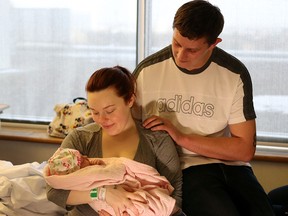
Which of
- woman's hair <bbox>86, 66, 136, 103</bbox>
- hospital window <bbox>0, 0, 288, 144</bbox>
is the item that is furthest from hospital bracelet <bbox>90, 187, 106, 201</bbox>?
hospital window <bbox>0, 0, 288, 144</bbox>

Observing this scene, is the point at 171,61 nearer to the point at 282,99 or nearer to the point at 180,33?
the point at 180,33

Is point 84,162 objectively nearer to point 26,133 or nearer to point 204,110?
point 204,110

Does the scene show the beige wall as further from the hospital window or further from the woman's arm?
the woman's arm

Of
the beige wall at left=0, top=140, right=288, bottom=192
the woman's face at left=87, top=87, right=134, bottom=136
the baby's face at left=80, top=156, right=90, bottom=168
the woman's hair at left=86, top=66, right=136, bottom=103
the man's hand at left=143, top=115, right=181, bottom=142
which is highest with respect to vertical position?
the woman's hair at left=86, top=66, right=136, bottom=103

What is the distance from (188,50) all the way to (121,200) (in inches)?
24.7

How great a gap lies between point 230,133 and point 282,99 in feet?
2.75

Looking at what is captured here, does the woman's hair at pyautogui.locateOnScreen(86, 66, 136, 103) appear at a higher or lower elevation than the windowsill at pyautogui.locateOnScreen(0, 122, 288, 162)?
higher

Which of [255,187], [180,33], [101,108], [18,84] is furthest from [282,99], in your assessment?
[18,84]

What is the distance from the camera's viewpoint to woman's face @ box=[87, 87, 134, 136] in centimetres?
168

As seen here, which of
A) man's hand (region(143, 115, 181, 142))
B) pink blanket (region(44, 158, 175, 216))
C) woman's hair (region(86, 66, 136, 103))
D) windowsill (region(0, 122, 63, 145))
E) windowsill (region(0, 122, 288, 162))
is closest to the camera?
pink blanket (region(44, 158, 175, 216))

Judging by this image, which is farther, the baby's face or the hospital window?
the hospital window

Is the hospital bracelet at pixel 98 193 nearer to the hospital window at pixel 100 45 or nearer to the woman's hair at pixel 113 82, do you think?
the woman's hair at pixel 113 82

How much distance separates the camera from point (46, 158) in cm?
295

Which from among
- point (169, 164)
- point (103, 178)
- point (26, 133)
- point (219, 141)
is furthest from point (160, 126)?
point (26, 133)
